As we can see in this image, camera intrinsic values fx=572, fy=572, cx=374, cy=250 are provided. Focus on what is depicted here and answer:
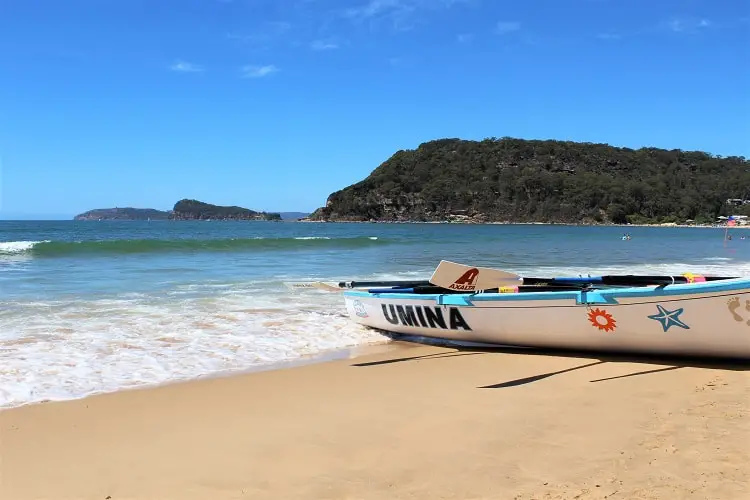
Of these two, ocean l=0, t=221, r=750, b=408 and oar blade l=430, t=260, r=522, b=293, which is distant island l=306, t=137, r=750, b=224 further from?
oar blade l=430, t=260, r=522, b=293

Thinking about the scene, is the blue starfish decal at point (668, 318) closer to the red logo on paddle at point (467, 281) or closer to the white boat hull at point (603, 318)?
the white boat hull at point (603, 318)

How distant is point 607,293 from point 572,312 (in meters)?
0.45

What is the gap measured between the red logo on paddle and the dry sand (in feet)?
6.00

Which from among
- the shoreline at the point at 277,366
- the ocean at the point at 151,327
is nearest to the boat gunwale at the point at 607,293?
the shoreline at the point at 277,366

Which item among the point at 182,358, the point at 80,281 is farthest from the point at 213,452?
the point at 80,281

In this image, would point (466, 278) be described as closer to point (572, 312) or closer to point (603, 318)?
point (572, 312)

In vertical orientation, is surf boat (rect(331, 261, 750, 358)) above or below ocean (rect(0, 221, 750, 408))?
above

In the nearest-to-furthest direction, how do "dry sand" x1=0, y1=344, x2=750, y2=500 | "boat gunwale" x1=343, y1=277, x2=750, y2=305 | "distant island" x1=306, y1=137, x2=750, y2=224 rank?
"dry sand" x1=0, y1=344, x2=750, y2=500 → "boat gunwale" x1=343, y1=277, x2=750, y2=305 → "distant island" x1=306, y1=137, x2=750, y2=224

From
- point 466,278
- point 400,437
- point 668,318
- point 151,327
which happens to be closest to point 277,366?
point 400,437

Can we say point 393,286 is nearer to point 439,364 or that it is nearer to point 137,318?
point 439,364

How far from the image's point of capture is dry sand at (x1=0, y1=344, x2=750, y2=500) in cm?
334

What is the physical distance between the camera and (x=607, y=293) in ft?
19.8

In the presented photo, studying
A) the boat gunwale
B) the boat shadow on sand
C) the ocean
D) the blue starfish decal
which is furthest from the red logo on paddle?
the blue starfish decal

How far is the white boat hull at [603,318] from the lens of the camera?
18.4ft
